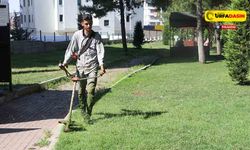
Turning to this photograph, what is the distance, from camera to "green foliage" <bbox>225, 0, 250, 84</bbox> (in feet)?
51.8

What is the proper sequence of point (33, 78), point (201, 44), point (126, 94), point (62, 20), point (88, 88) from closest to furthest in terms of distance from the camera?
point (88, 88)
point (126, 94)
point (33, 78)
point (201, 44)
point (62, 20)

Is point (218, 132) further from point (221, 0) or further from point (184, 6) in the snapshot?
point (184, 6)

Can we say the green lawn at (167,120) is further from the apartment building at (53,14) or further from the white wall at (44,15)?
the white wall at (44,15)

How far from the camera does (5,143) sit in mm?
8258

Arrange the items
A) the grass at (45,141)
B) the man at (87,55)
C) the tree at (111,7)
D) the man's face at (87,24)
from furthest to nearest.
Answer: the tree at (111,7), the man at (87,55), the man's face at (87,24), the grass at (45,141)

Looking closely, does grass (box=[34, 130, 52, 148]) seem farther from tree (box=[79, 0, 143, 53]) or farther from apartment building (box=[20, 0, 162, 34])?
apartment building (box=[20, 0, 162, 34])

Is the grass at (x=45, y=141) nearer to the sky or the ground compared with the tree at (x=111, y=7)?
nearer to the ground

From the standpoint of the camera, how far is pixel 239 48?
15.9 meters

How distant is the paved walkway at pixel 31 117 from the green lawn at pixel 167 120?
56 cm

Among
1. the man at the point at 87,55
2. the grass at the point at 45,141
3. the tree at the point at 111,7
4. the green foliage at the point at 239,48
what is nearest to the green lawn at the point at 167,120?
the grass at the point at 45,141

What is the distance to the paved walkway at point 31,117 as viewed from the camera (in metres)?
8.51

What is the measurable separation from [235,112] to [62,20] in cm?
7928

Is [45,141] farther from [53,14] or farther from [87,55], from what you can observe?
[53,14]

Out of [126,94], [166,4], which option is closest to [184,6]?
[166,4]
